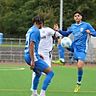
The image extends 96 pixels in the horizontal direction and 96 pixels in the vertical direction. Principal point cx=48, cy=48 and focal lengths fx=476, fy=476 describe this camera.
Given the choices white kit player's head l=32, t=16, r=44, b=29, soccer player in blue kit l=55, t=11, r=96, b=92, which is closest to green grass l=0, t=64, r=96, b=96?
soccer player in blue kit l=55, t=11, r=96, b=92

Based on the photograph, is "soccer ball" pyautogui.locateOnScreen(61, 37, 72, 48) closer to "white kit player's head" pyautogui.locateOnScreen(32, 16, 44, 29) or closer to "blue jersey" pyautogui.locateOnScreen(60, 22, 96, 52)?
"blue jersey" pyautogui.locateOnScreen(60, 22, 96, 52)

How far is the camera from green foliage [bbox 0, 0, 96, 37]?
57844 mm

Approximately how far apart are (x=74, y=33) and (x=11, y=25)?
47496 mm

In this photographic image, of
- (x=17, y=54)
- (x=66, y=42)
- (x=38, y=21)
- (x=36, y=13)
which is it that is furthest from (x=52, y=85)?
(x=36, y=13)

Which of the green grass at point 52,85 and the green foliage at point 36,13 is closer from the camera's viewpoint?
the green grass at point 52,85

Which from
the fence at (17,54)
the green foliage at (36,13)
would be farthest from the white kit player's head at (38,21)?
the green foliage at (36,13)

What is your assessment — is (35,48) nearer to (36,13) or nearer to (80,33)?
(80,33)

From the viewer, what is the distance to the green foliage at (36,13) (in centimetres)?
5784

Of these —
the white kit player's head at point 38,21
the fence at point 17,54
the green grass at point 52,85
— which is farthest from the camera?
the fence at point 17,54

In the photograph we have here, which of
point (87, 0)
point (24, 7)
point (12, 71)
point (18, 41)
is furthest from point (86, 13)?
point (12, 71)

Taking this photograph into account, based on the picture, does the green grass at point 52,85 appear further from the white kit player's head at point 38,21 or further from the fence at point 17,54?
the fence at point 17,54

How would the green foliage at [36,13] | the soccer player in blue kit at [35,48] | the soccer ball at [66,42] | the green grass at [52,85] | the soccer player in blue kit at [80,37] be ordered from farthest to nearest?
the green foliage at [36,13] < the soccer ball at [66,42] < the soccer player in blue kit at [80,37] < the green grass at [52,85] < the soccer player in blue kit at [35,48]

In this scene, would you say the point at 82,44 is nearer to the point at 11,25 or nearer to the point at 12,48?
the point at 12,48

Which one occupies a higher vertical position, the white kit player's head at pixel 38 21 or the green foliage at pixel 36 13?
the green foliage at pixel 36 13
